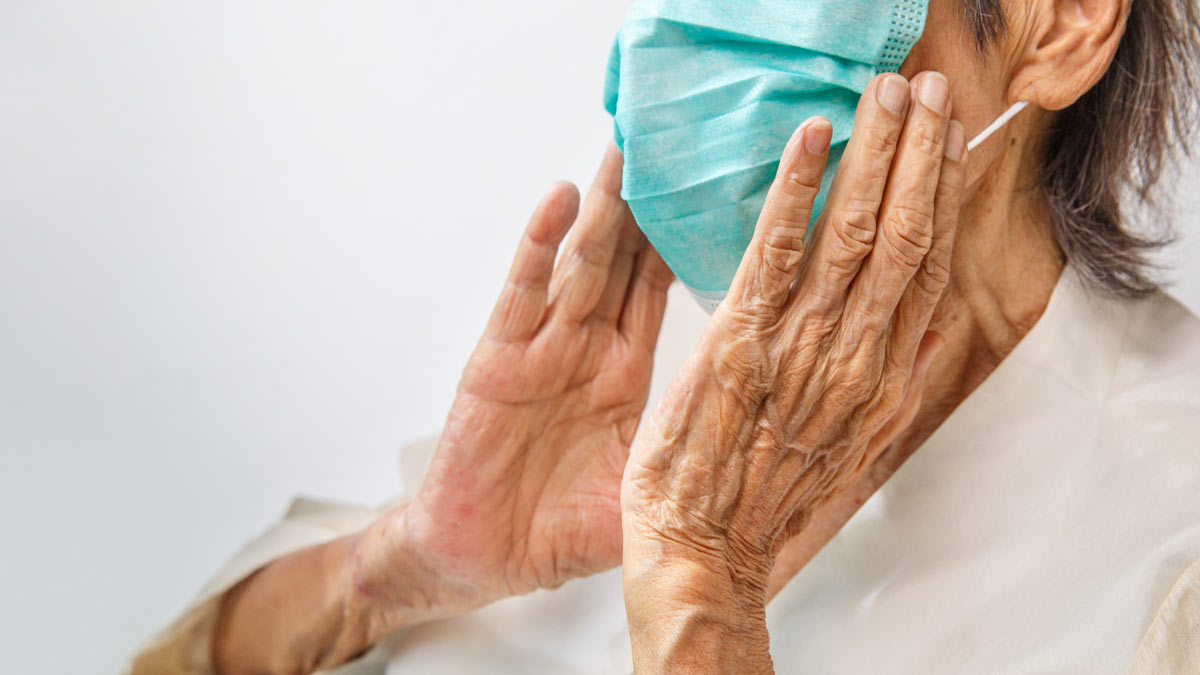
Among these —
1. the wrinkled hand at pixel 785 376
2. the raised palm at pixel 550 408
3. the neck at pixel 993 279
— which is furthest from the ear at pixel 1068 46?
the raised palm at pixel 550 408

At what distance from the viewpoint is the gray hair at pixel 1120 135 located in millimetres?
1228

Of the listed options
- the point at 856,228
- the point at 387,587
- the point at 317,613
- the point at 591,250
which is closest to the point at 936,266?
the point at 856,228

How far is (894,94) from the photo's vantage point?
949 mm

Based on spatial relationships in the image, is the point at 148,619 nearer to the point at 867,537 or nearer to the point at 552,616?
the point at 552,616

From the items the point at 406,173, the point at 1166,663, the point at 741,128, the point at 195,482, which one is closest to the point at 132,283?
the point at 195,482

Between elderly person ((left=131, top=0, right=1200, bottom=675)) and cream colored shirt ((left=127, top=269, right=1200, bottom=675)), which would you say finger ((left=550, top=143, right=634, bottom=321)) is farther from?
cream colored shirt ((left=127, top=269, right=1200, bottom=675))

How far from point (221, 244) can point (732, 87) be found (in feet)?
4.33

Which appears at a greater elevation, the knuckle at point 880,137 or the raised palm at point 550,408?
the knuckle at point 880,137

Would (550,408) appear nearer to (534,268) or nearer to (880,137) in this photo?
(534,268)

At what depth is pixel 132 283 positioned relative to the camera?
197cm

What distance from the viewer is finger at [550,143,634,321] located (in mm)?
1389

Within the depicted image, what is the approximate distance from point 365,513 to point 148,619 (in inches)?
23.5

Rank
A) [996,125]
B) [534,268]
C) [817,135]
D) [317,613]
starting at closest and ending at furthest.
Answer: [817,135]
[996,125]
[534,268]
[317,613]

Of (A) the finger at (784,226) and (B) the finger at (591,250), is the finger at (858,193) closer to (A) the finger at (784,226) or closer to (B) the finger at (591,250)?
(A) the finger at (784,226)
